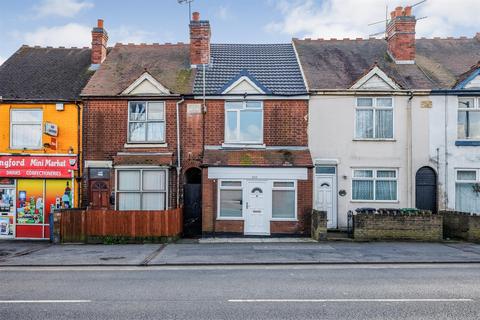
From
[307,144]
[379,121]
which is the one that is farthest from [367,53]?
[307,144]

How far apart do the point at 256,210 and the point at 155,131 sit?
5.69 meters

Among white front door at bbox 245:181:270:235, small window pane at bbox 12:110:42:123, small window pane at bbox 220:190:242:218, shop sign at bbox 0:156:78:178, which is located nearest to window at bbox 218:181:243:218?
small window pane at bbox 220:190:242:218

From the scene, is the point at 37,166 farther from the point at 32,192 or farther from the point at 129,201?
the point at 129,201

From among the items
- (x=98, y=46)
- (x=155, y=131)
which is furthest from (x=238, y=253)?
(x=98, y=46)

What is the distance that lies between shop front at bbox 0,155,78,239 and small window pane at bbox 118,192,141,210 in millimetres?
2232

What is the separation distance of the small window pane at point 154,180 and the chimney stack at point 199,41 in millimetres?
6022

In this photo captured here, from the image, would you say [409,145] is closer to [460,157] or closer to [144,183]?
[460,157]

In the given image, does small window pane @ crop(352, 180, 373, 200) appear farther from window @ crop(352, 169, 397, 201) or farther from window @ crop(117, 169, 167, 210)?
window @ crop(117, 169, 167, 210)

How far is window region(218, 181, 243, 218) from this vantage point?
1723cm

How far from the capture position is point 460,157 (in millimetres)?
17906

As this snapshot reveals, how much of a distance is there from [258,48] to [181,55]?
4227 mm

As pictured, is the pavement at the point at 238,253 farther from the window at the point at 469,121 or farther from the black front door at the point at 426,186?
the window at the point at 469,121

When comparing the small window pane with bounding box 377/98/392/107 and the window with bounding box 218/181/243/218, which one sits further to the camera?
the small window pane with bounding box 377/98/392/107

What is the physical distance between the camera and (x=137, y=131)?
60.1 feet
